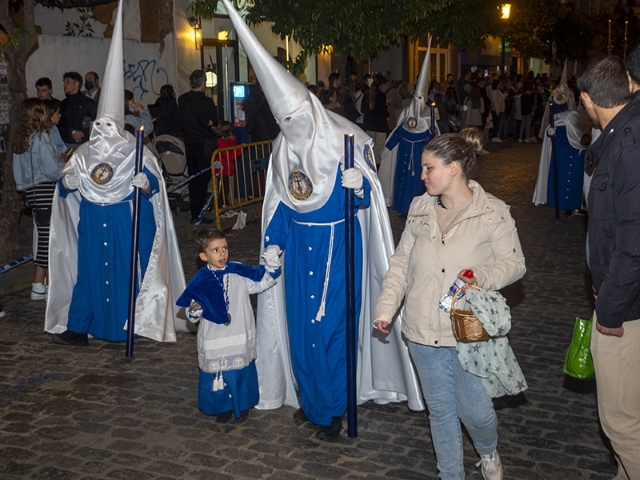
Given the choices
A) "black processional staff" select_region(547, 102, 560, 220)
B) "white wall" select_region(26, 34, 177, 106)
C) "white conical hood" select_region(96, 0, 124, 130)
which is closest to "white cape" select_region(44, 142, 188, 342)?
"white conical hood" select_region(96, 0, 124, 130)

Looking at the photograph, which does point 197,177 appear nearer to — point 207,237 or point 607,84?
point 207,237

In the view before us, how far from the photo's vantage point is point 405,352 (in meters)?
5.47

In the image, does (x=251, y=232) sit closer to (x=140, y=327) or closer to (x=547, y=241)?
(x=547, y=241)

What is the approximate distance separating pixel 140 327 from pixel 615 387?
14.2 feet

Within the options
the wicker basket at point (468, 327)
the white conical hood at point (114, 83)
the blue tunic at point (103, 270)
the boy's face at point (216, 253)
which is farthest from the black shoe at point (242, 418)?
the white conical hood at point (114, 83)

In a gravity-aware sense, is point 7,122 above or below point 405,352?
above

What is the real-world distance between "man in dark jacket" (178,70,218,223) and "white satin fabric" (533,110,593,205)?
16.8 feet

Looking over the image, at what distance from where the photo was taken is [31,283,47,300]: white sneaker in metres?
8.52

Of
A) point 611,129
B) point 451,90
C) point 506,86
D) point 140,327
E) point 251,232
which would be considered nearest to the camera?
point 611,129

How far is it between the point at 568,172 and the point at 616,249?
32.2 feet

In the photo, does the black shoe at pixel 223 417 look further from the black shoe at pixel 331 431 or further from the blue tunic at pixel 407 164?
the blue tunic at pixel 407 164

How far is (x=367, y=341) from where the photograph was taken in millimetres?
5617

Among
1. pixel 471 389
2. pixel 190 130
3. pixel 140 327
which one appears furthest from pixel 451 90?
pixel 471 389

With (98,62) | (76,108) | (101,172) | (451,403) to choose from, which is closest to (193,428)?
(451,403)
